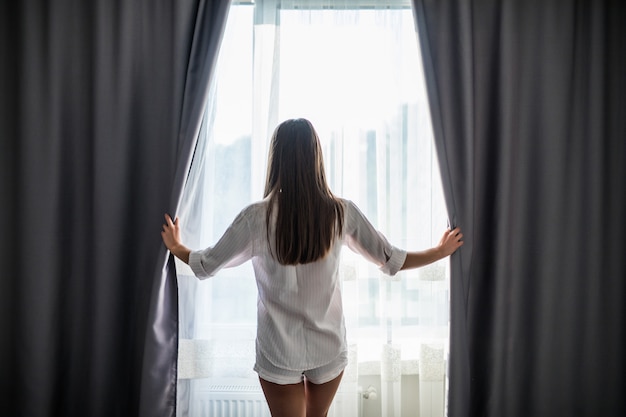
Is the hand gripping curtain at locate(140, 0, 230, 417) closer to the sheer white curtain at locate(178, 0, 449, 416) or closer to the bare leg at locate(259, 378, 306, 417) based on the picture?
the sheer white curtain at locate(178, 0, 449, 416)

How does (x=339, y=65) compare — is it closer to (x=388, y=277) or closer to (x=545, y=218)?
(x=388, y=277)

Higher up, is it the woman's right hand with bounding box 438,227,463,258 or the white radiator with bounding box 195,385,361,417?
the woman's right hand with bounding box 438,227,463,258

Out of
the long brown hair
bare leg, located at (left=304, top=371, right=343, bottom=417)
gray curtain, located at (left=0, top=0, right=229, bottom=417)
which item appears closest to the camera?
the long brown hair

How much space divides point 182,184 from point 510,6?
1650 mm

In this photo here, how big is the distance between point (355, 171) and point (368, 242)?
429 millimetres

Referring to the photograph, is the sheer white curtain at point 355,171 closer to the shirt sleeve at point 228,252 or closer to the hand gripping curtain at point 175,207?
the hand gripping curtain at point 175,207

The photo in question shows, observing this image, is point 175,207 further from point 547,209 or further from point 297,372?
point 547,209

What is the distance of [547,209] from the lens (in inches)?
84.4

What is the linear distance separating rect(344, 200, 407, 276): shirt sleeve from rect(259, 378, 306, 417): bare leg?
57cm

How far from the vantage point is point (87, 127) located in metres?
2.16

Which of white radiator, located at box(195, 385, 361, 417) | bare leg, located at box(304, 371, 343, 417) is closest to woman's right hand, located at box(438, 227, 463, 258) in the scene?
bare leg, located at box(304, 371, 343, 417)

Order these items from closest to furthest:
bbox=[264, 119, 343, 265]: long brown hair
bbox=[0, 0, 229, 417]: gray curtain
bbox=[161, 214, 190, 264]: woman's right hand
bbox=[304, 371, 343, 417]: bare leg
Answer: bbox=[264, 119, 343, 265]: long brown hair
bbox=[304, 371, 343, 417]: bare leg
bbox=[161, 214, 190, 264]: woman's right hand
bbox=[0, 0, 229, 417]: gray curtain

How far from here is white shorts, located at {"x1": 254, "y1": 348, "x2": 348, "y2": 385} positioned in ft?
5.67

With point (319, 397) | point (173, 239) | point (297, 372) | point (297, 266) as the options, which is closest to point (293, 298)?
point (297, 266)
